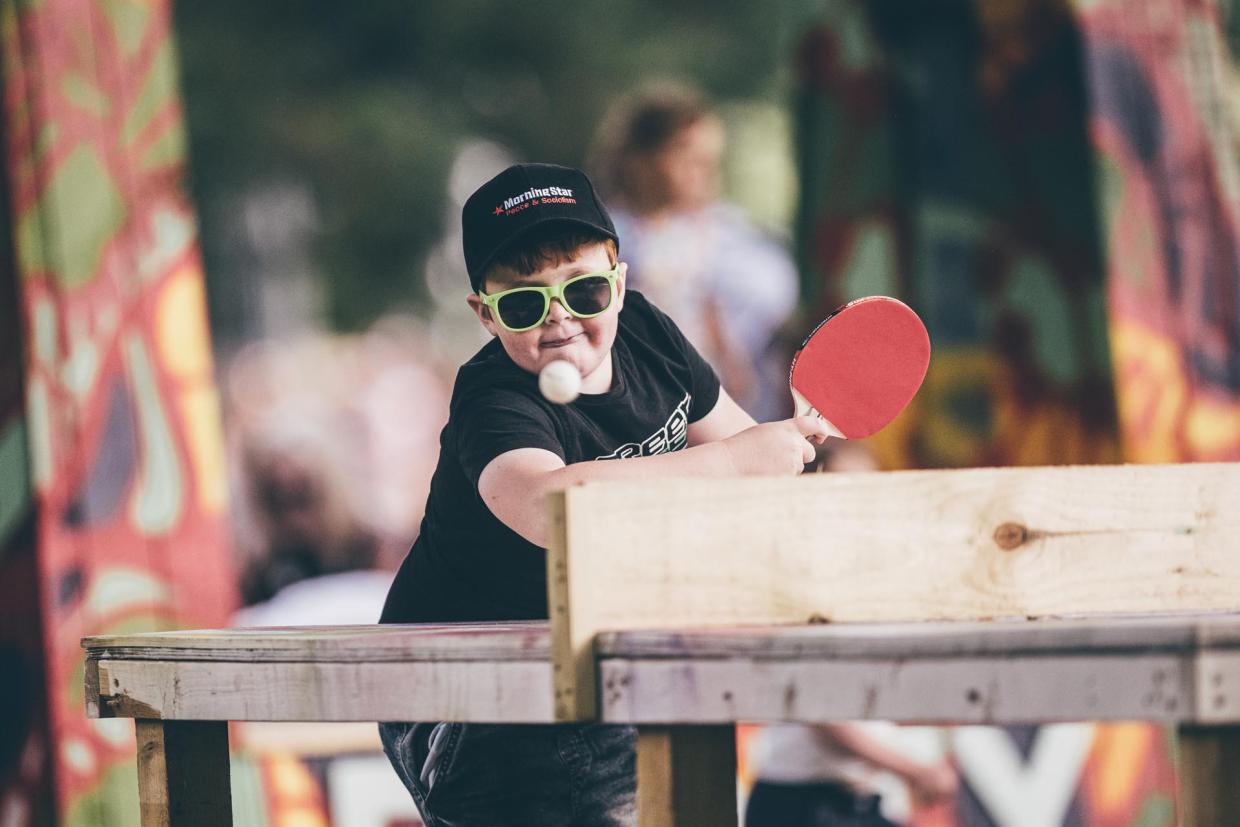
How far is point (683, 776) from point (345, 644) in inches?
21.7

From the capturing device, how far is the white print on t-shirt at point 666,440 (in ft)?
9.64

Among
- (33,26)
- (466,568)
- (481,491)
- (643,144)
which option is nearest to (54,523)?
(33,26)

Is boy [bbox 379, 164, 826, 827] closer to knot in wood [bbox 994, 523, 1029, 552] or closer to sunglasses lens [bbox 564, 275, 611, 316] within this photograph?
sunglasses lens [bbox 564, 275, 611, 316]

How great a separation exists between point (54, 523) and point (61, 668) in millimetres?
402

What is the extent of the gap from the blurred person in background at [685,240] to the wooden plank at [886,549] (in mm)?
4404

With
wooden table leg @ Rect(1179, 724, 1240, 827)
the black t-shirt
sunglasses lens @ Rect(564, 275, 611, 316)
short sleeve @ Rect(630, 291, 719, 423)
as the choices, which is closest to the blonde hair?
short sleeve @ Rect(630, 291, 719, 423)

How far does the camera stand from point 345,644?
2.41m

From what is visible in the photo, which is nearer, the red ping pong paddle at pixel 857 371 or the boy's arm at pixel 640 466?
the boy's arm at pixel 640 466

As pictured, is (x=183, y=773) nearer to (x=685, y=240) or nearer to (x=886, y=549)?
(x=886, y=549)

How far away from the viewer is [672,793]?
7.17 ft

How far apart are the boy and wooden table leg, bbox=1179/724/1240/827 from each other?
86 cm

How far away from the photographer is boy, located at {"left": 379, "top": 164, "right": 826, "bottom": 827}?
8.89 feet

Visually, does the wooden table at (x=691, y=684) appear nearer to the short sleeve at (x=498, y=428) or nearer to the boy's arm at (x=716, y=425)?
the short sleeve at (x=498, y=428)

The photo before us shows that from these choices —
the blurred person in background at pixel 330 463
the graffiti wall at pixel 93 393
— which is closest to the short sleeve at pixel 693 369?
the graffiti wall at pixel 93 393
